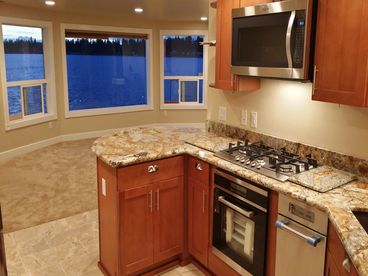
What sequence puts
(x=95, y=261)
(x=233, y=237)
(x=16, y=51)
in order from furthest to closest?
1. (x=16, y=51)
2. (x=95, y=261)
3. (x=233, y=237)

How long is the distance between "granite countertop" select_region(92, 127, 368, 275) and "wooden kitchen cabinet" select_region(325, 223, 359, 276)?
0.08m

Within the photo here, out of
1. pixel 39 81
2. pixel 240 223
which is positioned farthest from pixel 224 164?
pixel 39 81

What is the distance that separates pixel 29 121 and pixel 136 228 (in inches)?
173

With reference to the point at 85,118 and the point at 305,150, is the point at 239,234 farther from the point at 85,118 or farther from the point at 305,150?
the point at 85,118

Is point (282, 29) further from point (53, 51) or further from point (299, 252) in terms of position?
point (53, 51)

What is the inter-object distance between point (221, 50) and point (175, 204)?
1240 mm

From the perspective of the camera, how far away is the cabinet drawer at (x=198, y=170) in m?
2.58

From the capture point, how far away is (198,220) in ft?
8.94

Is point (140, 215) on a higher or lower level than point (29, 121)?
lower

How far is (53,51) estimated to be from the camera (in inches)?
256

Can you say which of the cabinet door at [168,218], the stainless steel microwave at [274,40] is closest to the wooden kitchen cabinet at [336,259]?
the stainless steel microwave at [274,40]

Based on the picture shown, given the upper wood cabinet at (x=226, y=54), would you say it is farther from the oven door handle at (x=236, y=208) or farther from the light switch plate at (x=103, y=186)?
the light switch plate at (x=103, y=186)

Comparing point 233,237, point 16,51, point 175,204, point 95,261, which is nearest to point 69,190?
point 95,261

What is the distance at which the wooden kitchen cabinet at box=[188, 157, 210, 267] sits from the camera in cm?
262
